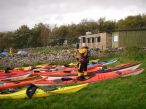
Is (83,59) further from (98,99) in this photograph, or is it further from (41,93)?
(98,99)

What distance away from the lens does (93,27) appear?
56500 mm

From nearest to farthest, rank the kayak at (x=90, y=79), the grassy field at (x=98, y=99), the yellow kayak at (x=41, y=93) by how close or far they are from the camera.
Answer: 1. the grassy field at (x=98, y=99)
2. the yellow kayak at (x=41, y=93)
3. the kayak at (x=90, y=79)

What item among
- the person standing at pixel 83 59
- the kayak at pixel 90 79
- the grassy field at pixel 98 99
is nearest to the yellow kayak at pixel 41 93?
the grassy field at pixel 98 99

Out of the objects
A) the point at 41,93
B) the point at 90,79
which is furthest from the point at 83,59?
the point at 41,93

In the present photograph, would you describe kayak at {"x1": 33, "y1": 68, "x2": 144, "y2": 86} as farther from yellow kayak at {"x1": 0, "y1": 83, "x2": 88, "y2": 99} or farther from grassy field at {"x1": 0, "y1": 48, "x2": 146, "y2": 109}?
yellow kayak at {"x1": 0, "y1": 83, "x2": 88, "y2": 99}

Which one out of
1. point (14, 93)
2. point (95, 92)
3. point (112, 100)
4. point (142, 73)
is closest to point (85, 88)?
point (95, 92)

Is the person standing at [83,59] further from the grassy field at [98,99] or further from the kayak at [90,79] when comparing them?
the grassy field at [98,99]

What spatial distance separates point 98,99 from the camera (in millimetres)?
8195

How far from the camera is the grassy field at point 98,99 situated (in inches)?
301

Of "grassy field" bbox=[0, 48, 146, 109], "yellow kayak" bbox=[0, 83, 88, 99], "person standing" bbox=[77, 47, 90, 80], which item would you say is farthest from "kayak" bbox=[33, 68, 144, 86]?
"yellow kayak" bbox=[0, 83, 88, 99]

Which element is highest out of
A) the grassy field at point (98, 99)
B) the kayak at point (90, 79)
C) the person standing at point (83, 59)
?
the person standing at point (83, 59)

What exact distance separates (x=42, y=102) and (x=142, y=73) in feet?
19.4

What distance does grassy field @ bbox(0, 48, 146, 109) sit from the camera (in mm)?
7633

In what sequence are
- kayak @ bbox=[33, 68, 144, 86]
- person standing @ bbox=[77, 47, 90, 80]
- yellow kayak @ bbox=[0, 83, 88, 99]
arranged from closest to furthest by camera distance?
yellow kayak @ bbox=[0, 83, 88, 99], kayak @ bbox=[33, 68, 144, 86], person standing @ bbox=[77, 47, 90, 80]
